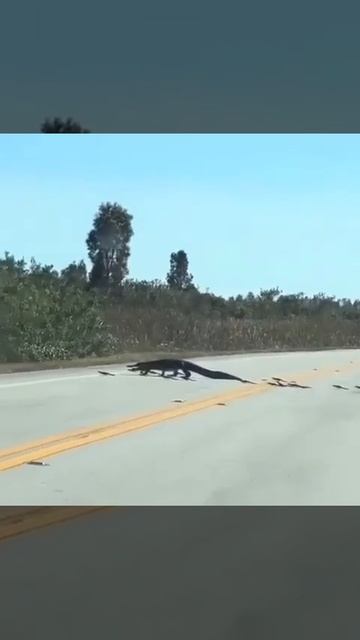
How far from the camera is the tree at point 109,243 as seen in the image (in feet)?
163

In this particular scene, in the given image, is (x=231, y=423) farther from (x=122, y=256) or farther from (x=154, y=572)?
(x=122, y=256)

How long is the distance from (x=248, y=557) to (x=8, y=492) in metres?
2.52

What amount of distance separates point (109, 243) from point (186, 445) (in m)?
38.6

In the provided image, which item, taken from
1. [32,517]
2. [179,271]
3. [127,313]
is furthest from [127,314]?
[32,517]

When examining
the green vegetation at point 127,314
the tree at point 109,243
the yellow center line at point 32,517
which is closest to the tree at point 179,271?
the green vegetation at point 127,314

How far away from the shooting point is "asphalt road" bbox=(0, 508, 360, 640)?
4.96m

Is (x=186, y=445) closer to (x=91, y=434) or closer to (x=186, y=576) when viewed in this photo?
(x=91, y=434)

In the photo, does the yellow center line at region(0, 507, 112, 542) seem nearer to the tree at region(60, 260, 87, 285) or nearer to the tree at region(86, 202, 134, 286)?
the tree at region(60, 260, 87, 285)

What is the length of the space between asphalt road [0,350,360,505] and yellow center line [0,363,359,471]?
12 centimetres

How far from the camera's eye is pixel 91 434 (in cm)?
1196
